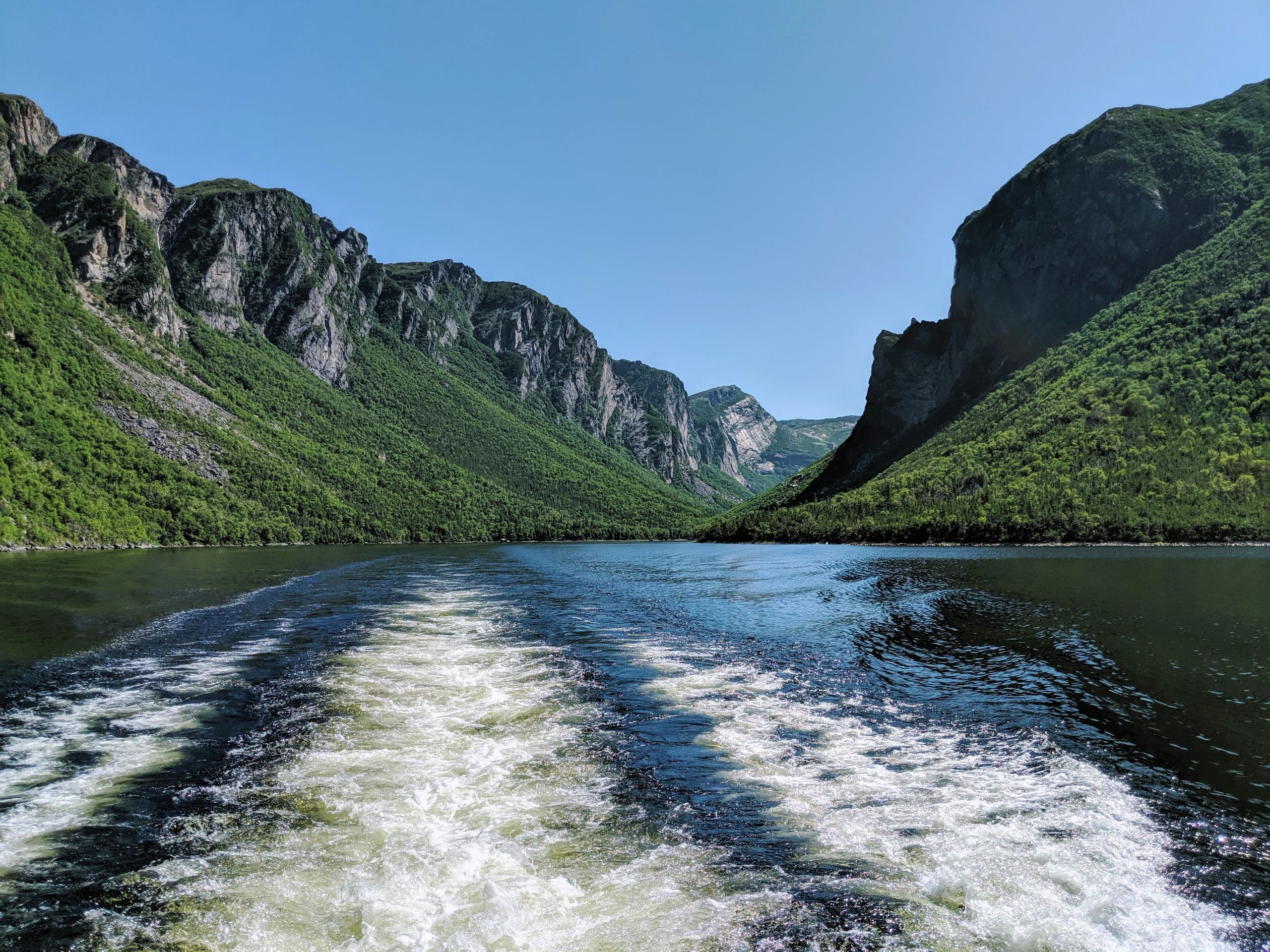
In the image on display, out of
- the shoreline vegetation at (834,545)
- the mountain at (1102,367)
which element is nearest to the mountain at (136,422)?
the shoreline vegetation at (834,545)

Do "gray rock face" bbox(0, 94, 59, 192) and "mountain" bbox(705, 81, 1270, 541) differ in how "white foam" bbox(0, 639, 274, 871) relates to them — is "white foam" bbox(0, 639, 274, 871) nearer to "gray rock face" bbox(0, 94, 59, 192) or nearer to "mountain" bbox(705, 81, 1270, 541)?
"mountain" bbox(705, 81, 1270, 541)

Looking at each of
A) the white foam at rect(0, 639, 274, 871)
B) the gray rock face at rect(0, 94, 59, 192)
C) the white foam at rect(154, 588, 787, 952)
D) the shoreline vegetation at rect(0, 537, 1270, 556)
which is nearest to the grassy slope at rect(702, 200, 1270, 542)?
the shoreline vegetation at rect(0, 537, 1270, 556)

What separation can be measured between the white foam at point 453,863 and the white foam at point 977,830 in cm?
205

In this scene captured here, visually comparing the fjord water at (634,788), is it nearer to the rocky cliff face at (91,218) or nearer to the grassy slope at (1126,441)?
the grassy slope at (1126,441)

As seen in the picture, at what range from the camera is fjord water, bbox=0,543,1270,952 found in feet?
22.6

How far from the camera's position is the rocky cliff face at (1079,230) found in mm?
148875

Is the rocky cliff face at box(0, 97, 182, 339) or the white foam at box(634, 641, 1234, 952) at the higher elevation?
the rocky cliff face at box(0, 97, 182, 339)

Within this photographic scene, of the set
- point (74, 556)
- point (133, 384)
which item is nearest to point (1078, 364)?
point (74, 556)

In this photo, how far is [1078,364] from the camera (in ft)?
431

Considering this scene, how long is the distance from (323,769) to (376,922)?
17.1 ft

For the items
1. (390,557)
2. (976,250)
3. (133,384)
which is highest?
(976,250)

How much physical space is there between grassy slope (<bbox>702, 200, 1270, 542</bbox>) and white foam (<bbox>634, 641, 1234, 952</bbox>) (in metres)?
91.5

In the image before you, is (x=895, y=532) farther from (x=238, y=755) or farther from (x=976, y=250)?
(x=976, y=250)

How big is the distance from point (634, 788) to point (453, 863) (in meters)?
3.42
